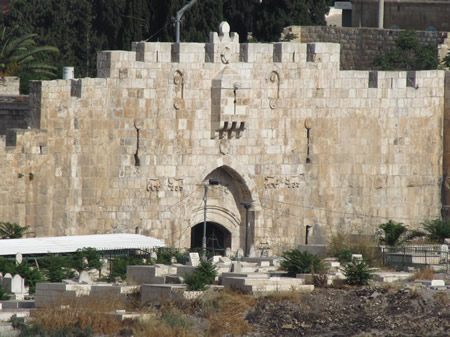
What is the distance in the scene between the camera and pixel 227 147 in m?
55.9

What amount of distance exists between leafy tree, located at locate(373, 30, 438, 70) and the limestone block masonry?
9.06 ft

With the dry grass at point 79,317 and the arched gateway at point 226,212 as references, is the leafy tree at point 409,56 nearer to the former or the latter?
the arched gateway at point 226,212

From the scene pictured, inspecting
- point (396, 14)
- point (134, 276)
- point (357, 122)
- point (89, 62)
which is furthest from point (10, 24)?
point (134, 276)

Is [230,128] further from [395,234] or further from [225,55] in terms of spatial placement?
[395,234]

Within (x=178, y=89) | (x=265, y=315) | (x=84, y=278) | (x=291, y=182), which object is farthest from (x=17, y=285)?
(x=291, y=182)

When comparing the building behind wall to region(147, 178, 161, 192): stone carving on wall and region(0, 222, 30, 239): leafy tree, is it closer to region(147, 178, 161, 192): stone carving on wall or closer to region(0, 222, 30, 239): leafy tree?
region(147, 178, 161, 192): stone carving on wall

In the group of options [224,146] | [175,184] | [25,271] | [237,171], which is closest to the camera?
[25,271]

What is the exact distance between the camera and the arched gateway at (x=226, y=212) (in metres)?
56.3

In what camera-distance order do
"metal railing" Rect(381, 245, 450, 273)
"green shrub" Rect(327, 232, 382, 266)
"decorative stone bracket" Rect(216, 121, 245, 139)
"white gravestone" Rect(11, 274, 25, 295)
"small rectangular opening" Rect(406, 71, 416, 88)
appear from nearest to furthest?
1. "white gravestone" Rect(11, 274, 25, 295)
2. "metal railing" Rect(381, 245, 450, 273)
3. "green shrub" Rect(327, 232, 382, 266)
4. "decorative stone bracket" Rect(216, 121, 245, 139)
5. "small rectangular opening" Rect(406, 71, 416, 88)

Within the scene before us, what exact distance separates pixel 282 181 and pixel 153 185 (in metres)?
4.39

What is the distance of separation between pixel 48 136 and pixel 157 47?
4.11 m

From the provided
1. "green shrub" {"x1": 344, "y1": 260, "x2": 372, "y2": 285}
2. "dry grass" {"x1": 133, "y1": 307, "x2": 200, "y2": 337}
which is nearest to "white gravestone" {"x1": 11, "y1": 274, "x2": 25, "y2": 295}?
"dry grass" {"x1": 133, "y1": 307, "x2": 200, "y2": 337}

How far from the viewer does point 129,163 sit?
54250 mm

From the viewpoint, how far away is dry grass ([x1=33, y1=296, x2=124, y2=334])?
42.9 metres
